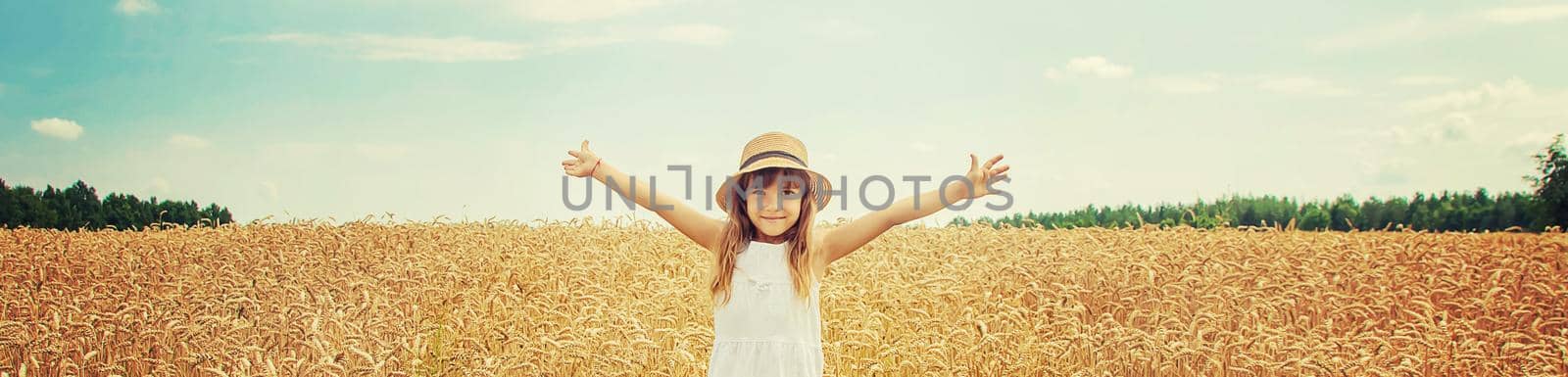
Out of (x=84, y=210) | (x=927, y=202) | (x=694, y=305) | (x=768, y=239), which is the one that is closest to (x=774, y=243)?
(x=768, y=239)

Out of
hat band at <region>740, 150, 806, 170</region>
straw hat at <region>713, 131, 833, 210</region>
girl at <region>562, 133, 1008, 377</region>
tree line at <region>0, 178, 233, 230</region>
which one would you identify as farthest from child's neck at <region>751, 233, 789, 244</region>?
tree line at <region>0, 178, 233, 230</region>

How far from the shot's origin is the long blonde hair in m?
3.62

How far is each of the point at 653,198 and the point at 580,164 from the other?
326 mm

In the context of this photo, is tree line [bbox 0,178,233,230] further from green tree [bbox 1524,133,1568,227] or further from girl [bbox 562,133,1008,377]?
green tree [bbox 1524,133,1568,227]

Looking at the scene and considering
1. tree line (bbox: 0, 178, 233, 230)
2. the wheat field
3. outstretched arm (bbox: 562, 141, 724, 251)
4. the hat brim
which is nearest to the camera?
the hat brim

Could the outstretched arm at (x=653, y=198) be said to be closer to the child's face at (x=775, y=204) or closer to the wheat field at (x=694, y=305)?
the child's face at (x=775, y=204)

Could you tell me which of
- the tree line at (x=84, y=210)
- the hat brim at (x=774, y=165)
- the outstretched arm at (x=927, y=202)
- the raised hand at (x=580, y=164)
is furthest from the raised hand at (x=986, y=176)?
the tree line at (x=84, y=210)

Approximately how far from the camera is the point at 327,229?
11.5 meters

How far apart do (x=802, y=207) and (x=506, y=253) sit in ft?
18.4

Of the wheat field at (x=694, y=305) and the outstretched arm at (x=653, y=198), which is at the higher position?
the outstretched arm at (x=653, y=198)

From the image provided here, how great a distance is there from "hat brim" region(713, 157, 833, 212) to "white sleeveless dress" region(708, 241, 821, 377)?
0.95 feet

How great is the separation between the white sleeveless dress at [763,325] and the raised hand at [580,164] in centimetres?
66

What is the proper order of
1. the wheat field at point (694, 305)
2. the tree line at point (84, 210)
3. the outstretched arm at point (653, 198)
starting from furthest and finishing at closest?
the tree line at point (84, 210), the wheat field at point (694, 305), the outstretched arm at point (653, 198)

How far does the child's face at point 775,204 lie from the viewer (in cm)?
366
